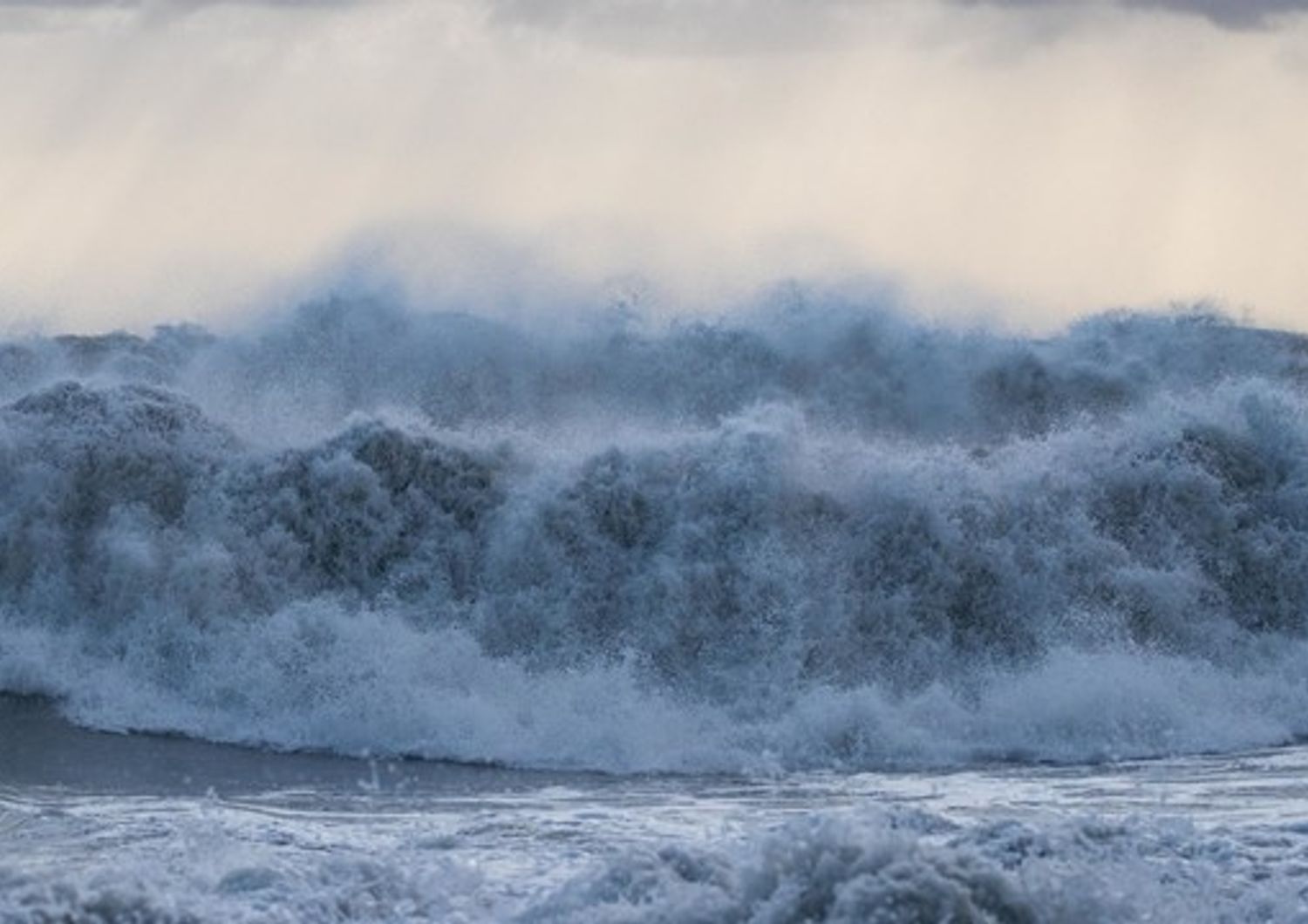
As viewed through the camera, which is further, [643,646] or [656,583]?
[656,583]

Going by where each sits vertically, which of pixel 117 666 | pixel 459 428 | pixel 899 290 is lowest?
pixel 117 666

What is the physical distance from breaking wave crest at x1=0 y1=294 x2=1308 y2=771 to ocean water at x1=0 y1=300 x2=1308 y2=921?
40 mm

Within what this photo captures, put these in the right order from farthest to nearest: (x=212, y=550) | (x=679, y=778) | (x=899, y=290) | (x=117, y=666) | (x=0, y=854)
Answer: (x=899, y=290) → (x=212, y=550) → (x=117, y=666) → (x=679, y=778) → (x=0, y=854)

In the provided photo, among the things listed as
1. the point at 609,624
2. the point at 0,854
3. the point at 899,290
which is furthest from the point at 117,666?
the point at 899,290

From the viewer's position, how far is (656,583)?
56.9 feet

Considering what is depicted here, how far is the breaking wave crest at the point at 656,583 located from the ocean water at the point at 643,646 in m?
0.04

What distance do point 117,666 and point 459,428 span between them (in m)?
7.27

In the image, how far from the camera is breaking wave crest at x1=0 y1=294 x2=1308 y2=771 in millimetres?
14859

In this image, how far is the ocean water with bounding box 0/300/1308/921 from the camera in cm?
910

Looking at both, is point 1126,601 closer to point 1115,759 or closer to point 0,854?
point 1115,759

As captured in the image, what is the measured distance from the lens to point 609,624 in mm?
17031

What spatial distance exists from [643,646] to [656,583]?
0.79 meters

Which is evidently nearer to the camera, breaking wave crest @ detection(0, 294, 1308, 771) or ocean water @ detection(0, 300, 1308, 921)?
ocean water @ detection(0, 300, 1308, 921)

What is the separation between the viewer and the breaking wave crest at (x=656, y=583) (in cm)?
1486
